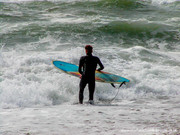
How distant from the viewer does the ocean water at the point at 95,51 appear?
617 centimetres

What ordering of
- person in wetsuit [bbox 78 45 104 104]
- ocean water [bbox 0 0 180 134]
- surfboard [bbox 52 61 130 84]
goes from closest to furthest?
1. person in wetsuit [bbox 78 45 104 104]
2. ocean water [bbox 0 0 180 134]
3. surfboard [bbox 52 61 130 84]

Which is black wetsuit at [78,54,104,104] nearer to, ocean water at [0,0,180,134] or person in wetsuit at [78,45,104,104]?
person in wetsuit at [78,45,104,104]

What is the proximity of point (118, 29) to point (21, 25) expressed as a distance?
15.8ft

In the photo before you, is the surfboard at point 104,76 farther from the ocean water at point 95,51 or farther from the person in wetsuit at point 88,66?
the person in wetsuit at point 88,66

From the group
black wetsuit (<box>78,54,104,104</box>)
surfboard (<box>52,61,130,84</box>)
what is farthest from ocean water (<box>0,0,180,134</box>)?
black wetsuit (<box>78,54,104,104</box>)

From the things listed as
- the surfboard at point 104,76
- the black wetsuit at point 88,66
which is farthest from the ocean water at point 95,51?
the black wetsuit at point 88,66

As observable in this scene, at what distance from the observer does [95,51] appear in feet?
33.7

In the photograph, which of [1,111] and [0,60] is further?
[0,60]

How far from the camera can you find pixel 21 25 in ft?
44.4

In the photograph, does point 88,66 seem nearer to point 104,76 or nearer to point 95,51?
point 104,76

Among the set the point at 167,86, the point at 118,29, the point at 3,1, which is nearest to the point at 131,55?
the point at 167,86

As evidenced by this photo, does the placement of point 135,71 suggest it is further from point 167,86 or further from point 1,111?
point 1,111

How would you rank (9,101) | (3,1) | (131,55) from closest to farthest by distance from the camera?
(9,101) < (131,55) < (3,1)

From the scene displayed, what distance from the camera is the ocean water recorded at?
6172 mm
